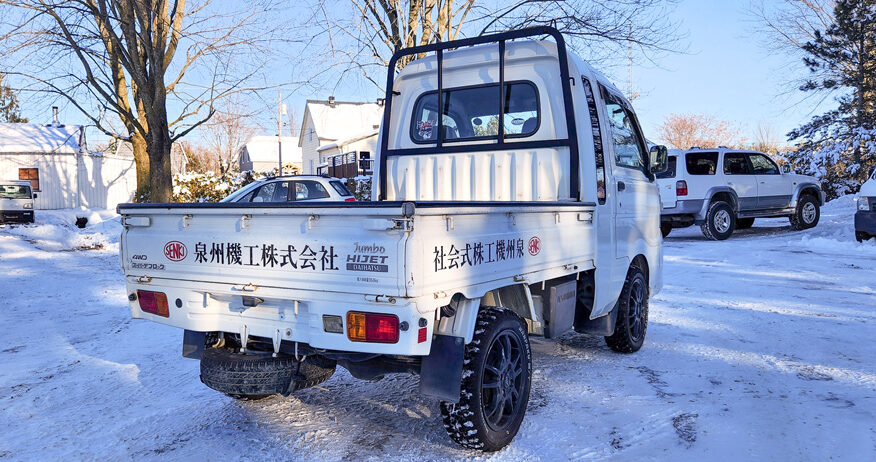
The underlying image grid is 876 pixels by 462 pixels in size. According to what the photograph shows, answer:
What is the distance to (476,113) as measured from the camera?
5.09 metres

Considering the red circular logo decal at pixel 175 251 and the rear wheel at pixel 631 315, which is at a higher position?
the red circular logo decal at pixel 175 251

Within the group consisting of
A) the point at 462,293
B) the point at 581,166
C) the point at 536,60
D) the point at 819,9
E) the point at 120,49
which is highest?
the point at 819,9

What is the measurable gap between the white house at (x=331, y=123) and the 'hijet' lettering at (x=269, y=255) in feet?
150

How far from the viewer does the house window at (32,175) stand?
29484 mm

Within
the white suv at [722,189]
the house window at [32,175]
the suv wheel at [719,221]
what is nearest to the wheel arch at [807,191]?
the white suv at [722,189]

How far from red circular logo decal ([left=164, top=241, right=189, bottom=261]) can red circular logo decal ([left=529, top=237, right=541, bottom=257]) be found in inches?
78.5

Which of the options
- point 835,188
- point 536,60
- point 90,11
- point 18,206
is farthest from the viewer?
point 835,188

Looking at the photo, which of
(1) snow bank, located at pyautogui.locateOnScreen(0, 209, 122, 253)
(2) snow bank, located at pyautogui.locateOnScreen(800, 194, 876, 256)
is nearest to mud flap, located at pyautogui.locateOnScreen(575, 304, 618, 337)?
(2) snow bank, located at pyautogui.locateOnScreen(800, 194, 876, 256)

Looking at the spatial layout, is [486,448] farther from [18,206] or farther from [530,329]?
[18,206]

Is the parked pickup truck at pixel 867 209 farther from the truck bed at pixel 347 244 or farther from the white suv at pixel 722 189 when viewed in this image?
the truck bed at pixel 347 244

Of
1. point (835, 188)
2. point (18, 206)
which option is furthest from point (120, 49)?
point (835, 188)

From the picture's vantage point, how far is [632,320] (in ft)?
18.4

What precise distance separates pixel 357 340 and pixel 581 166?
2.38 m

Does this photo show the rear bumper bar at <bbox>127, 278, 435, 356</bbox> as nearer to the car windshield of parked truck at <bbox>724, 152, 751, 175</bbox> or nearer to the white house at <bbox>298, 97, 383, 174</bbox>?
the car windshield of parked truck at <bbox>724, 152, 751, 175</bbox>
